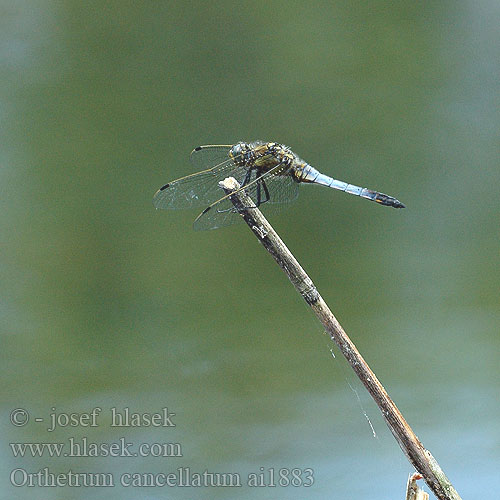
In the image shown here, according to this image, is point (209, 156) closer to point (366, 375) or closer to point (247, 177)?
point (247, 177)

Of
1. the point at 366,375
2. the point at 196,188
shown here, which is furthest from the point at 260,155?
the point at 366,375

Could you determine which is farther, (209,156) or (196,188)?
(209,156)

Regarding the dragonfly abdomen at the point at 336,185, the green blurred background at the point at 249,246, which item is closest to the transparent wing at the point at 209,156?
the dragonfly abdomen at the point at 336,185

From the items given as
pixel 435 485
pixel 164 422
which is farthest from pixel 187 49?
pixel 435 485

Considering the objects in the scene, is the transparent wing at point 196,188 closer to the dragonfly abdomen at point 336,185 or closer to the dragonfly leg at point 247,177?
the dragonfly leg at point 247,177

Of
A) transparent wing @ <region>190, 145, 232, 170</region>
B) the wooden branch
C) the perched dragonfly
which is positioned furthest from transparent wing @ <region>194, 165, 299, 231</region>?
the wooden branch
